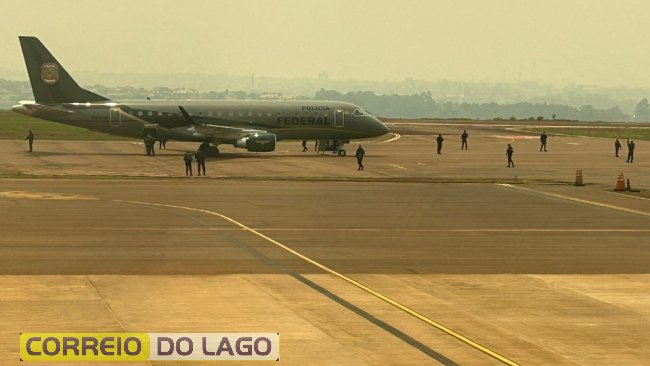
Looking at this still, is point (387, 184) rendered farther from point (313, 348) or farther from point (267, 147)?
point (313, 348)

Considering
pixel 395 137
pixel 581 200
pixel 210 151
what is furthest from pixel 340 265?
pixel 395 137

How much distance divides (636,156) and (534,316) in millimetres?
74479

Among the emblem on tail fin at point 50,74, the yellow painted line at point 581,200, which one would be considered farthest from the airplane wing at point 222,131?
the yellow painted line at point 581,200

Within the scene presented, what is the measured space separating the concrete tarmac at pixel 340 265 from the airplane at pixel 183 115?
19.0 metres

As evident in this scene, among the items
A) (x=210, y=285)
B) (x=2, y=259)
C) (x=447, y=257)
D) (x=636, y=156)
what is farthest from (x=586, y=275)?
(x=636, y=156)

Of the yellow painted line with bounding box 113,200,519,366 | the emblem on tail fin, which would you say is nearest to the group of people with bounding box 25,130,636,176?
the emblem on tail fin

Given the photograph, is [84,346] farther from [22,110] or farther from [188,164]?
[22,110]

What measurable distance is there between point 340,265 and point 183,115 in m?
53.5

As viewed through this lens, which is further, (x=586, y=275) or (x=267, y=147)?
(x=267, y=147)

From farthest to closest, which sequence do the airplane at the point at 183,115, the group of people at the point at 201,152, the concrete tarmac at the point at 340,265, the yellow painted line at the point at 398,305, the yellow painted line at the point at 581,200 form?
the airplane at the point at 183,115
the group of people at the point at 201,152
the yellow painted line at the point at 581,200
the concrete tarmac at the point at 340,265
the yellow painted line at the point at 398,305

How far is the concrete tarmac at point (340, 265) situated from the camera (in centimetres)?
2570

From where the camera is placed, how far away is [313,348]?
78.9ft

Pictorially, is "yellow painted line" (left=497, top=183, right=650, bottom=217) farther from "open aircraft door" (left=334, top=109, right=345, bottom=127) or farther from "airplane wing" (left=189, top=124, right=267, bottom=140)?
"airplane wing" (left=189, top=124, right=267, bottom=140)

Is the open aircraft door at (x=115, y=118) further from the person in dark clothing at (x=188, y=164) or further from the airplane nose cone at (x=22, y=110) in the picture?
the person in dark clothing at (x=188, y=164)
